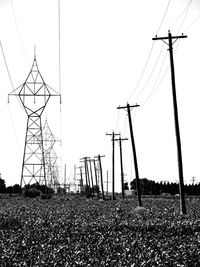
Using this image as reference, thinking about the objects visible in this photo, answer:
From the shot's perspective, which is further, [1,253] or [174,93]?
[174,93]

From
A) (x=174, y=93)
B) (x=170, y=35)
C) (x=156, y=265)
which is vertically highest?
(x=170, y=35)

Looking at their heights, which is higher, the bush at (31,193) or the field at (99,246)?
the bush at (31,193)

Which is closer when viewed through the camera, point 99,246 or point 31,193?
point 99,246

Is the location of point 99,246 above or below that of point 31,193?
below

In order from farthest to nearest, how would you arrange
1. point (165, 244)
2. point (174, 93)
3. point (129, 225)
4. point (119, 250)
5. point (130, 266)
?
point (174, 93), point (129, 225), point (165, 244), point (119, 250), point (130, 266)

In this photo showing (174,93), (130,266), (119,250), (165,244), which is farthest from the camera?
(174,93)

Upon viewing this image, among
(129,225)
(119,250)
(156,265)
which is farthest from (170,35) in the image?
(156,265)

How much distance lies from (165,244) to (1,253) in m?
5.62

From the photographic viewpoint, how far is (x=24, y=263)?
1342 cm

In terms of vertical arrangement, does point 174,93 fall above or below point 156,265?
above

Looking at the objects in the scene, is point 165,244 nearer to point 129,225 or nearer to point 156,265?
point 156,265

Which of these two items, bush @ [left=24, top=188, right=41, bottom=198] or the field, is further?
bush @ [left=24, top=188, right=41, bottom=198]

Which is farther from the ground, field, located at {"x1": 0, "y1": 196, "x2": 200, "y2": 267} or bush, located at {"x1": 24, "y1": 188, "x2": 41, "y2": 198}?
bush, located at {"x1": 24, "y1": 188, "x2": 41, "y2": 198}

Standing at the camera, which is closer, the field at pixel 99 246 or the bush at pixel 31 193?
the field at pixel 99 246
